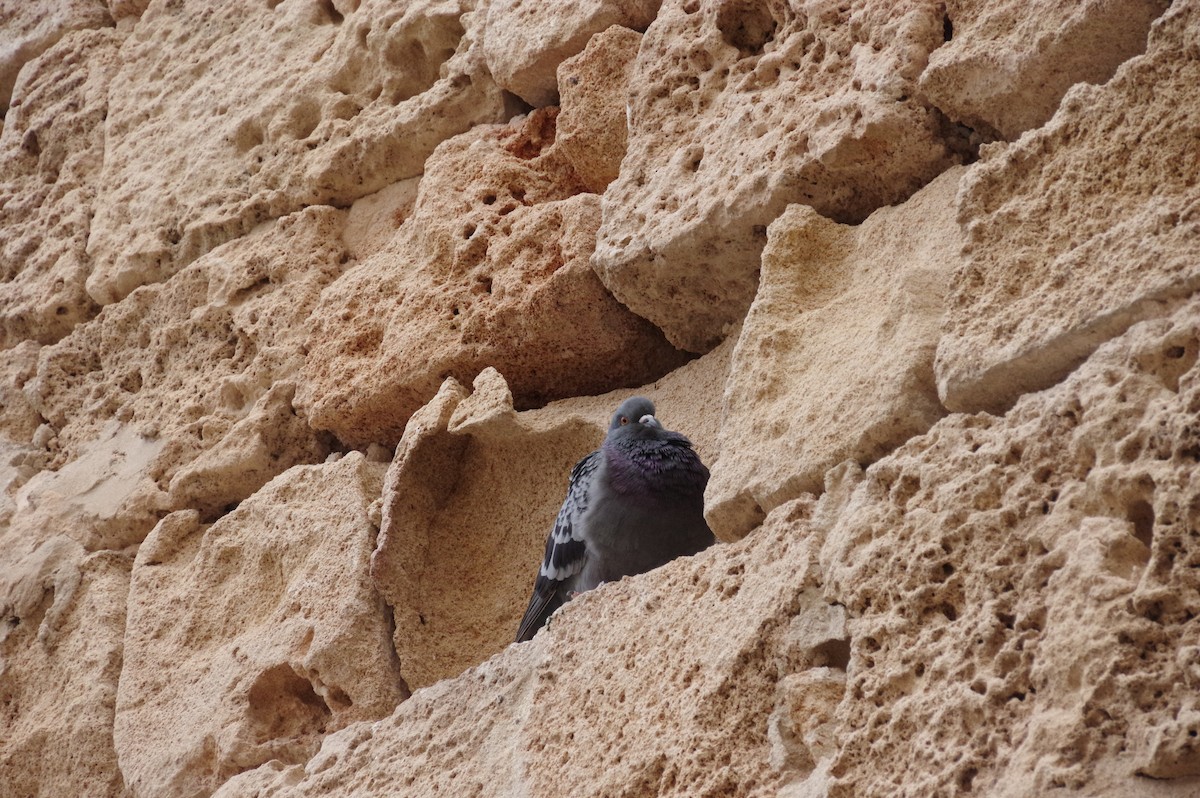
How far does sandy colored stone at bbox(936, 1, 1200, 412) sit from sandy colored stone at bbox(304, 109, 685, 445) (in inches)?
51.2

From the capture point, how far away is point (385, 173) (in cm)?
409

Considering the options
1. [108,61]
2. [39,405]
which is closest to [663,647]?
[39,405]

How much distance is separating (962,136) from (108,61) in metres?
3.82

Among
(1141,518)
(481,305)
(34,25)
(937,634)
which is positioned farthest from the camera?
(34,25)

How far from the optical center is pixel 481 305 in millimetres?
3408

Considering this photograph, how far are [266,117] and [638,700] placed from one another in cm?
279

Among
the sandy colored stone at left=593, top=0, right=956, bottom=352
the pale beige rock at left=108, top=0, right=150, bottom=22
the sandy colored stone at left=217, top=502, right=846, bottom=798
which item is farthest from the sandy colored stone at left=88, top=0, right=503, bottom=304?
Answer: the sandy colored stone at left=217, top=502, right=846, bottom=798

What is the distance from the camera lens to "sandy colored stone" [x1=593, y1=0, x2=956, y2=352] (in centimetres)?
258

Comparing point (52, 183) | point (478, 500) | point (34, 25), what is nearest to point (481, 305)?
point (478, 500)

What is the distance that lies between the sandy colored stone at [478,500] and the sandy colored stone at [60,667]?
0.88m

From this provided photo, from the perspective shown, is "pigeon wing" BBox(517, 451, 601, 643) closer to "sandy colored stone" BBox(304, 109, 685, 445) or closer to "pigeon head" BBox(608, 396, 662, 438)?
"pigeon head" BBox(608, 396, 662, 438)

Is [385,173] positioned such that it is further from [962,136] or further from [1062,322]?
[1062,322]

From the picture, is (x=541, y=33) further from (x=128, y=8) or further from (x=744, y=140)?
(x=128, y=8)

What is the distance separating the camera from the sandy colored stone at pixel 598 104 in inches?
139
